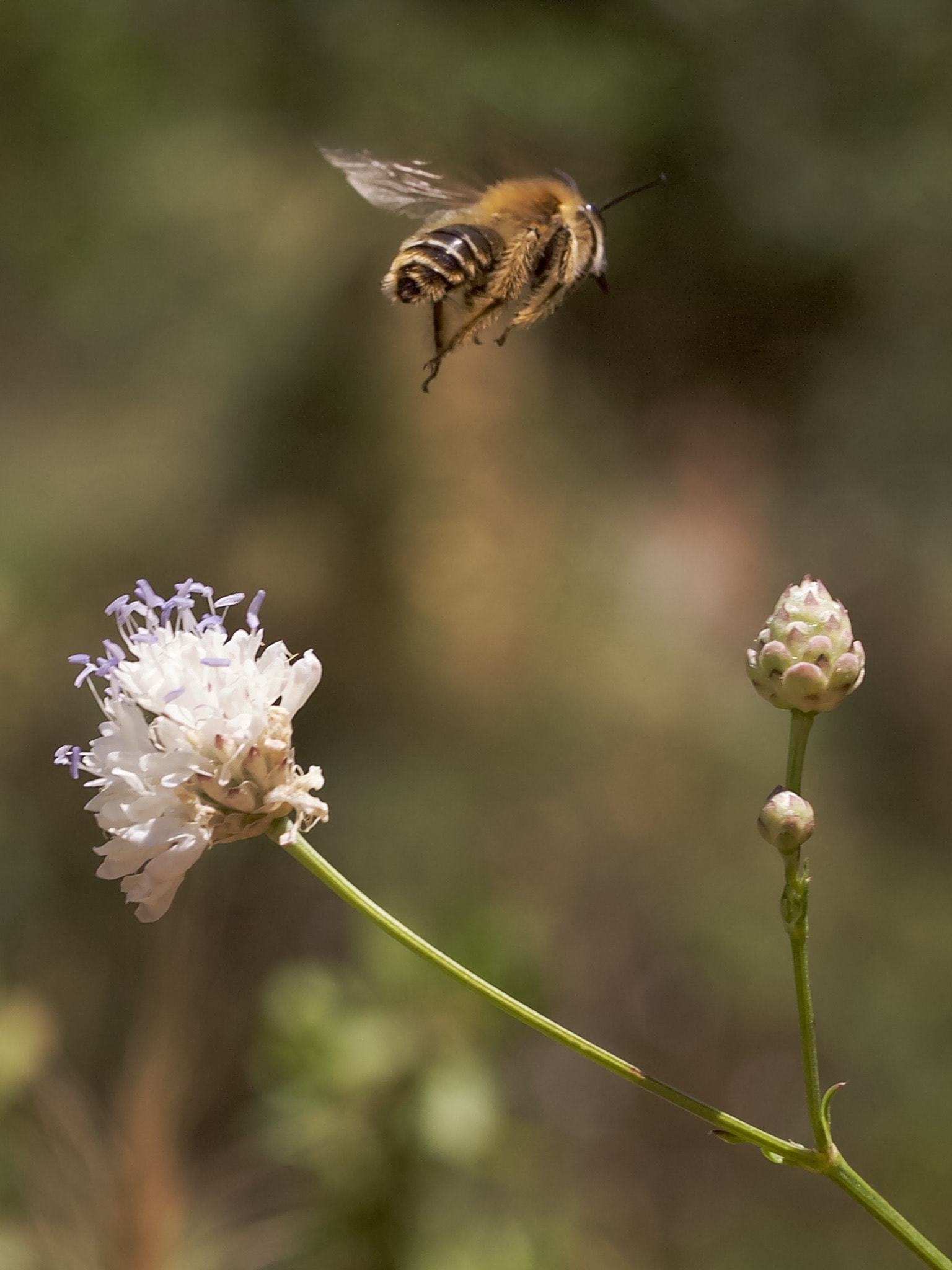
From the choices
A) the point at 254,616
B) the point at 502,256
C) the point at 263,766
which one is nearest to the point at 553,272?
the point at 502,256

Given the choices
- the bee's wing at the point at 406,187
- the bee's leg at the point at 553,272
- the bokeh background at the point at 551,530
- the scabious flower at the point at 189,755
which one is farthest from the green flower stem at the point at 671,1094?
the bokeh background at the point at 551,530

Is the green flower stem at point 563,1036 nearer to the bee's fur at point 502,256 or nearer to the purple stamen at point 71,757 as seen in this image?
the purple stamen at point 71,757

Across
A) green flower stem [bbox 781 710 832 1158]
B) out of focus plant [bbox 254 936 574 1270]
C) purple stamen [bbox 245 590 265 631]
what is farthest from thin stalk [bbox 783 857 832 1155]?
out of focus plant [bbox 254 936 574 1270]

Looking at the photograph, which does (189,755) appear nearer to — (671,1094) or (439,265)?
(671,1094)

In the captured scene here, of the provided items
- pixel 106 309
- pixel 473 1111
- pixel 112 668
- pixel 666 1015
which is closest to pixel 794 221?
pixel 106 309

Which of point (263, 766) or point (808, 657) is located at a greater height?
point (808, 657)

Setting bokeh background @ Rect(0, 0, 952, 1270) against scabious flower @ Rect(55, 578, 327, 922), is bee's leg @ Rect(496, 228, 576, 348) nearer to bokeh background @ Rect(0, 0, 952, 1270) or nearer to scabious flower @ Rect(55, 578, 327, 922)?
scabious flower @ Rect(55, 578, 327, 922)
